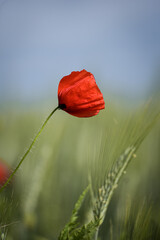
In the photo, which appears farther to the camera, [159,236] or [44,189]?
[44,189]

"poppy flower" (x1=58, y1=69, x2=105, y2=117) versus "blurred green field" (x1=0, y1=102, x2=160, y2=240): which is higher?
"poppy flower" (x1=58, y1=69, x2=105, y2=117)

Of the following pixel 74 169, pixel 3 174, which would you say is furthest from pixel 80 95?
pixel 74 169

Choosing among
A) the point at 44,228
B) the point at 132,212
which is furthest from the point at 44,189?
the point at 132,212

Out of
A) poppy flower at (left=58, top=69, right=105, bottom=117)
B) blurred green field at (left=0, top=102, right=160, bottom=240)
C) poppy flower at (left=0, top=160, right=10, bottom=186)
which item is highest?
poppy flower at (left=58, top=69, right=105, bottom=117)

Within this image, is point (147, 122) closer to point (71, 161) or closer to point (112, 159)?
point (112, 159)

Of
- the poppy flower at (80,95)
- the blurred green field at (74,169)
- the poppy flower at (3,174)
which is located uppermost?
the poppy flower at (80,95)
